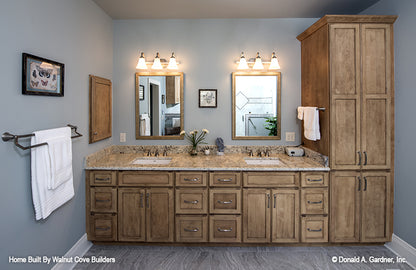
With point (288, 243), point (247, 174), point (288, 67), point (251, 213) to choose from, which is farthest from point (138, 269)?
point (288, 67)

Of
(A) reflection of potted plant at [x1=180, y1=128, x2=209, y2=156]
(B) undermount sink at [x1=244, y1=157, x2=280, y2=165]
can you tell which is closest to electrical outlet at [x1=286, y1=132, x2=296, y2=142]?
(B) undermount sink at [x1=244, y1=157, x2=280, y2=165]

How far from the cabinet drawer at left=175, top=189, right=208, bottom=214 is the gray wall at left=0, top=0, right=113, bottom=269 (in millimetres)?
990

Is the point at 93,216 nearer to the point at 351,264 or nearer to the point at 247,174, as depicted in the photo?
the point at 247,174

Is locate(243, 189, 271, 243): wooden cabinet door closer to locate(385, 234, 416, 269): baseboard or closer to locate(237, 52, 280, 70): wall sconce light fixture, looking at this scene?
locate(385, 234, 416, 269): baseboard

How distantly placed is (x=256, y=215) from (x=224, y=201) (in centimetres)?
36

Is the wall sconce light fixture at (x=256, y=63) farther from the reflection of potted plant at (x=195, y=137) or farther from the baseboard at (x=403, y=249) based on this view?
the baseboard at (x=403, y=249)

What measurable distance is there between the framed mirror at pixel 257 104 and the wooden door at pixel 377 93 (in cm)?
96

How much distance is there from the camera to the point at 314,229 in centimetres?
252

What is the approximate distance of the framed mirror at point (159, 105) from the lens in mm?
3117

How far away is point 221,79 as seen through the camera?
3.13 m

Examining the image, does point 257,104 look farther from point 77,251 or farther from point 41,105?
point 77,251

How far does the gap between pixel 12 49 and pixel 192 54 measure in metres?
1.95

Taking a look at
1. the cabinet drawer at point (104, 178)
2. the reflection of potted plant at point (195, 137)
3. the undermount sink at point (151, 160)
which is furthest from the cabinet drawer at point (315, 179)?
the cabinet drawer at point (104, 178)

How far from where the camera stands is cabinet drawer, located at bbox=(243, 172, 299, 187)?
8.21 ft
